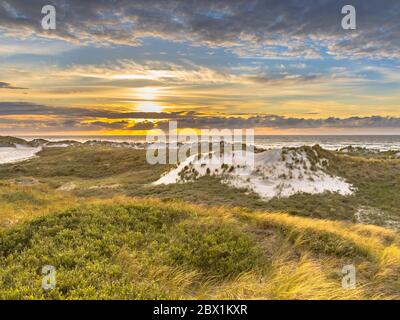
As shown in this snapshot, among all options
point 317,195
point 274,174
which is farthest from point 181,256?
point 274,174

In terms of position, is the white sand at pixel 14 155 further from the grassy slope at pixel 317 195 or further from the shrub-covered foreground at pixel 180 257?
the shrub-covered foreground at pixel 180 257

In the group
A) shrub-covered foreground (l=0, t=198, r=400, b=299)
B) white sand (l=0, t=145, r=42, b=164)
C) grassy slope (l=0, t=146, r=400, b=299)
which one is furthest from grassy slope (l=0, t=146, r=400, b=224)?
white sand (l=0, t=145, r=42, b=164)

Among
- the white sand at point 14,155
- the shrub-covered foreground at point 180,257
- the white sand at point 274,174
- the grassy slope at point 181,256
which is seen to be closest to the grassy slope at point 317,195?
the white sand at point 274,174

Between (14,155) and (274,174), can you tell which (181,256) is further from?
(14,155)
